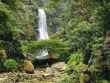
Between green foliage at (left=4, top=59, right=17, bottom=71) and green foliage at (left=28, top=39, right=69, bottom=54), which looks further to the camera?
green foliage at (left=28, top=39, right=69, bottom=54)

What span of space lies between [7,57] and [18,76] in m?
5.00

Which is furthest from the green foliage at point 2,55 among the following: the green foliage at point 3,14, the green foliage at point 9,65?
the green foliage at point 3,14

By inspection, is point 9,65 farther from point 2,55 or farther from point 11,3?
point 11,3

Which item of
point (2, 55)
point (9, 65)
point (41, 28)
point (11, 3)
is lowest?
point (9, 65)

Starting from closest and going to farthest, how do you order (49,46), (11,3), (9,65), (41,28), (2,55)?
(9,65), (2,55), (11,3), (49,46), (41,28)

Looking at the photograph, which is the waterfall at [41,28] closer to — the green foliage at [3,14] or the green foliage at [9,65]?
the green foliage at [3,14]

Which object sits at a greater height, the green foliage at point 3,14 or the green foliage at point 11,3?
the green foliage at point 11,3

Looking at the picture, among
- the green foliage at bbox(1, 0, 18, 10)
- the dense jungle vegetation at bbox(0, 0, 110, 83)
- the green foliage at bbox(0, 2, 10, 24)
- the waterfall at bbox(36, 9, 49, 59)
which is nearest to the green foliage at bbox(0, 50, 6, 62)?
the dense jungle vegetation at bbox(0, 0, 110, 83)

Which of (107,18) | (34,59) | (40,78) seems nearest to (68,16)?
(34,59)

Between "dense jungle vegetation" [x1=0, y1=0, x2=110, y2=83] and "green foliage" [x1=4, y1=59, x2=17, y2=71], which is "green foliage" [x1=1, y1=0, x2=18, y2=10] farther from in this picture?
"green foliage" [x1=4, y1=59, x2=17, y2=71]

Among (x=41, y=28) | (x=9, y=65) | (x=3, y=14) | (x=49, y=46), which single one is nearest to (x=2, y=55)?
(x=9, y=65)

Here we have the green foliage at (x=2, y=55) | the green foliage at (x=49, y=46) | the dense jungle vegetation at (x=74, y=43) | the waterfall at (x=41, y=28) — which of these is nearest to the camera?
the dense jungle vegetation at (x=74, y=43)

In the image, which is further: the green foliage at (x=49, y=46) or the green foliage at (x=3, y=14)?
the green foliage at (x=49, y=46)

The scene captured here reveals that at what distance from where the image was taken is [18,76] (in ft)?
38.0
